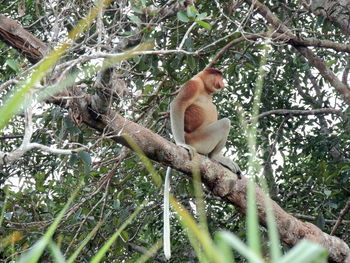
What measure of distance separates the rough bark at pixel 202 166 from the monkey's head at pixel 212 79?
3.07 feet

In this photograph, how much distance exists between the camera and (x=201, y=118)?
197 inches

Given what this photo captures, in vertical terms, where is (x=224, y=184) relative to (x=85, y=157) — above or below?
below

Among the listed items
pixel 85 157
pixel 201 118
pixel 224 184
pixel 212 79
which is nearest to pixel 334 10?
pixel 212 79

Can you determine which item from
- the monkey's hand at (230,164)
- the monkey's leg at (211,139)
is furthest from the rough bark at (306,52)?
the monkey's hand at (230,164)

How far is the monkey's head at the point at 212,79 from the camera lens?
183 inches

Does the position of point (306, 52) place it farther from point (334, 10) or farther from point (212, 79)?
point (212, 79)

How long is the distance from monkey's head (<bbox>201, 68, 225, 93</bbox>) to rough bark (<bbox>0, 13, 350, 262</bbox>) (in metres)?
0.94

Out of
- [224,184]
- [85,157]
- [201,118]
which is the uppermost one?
[201,118]

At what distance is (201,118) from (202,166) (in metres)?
1.26

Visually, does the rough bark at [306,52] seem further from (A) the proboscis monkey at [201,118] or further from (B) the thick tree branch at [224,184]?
(B) the thick tree branch at [224,184]

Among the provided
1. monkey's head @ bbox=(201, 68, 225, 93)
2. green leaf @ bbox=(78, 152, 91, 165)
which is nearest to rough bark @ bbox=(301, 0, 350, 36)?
monkey's head @ bbox=(201, 68, 225, 93)

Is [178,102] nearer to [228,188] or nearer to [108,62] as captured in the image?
[228,188]

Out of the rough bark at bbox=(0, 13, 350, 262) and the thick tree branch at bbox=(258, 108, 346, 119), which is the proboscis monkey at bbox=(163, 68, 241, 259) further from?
the thick tree branch at bbox=(258, 108, 346, 119)

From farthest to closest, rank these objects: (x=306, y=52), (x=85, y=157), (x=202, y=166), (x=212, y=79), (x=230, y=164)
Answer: (x=306, y=52), (x=212, y=79), (x=230, y=164), (x=202, y=166), (x=85, y=157)
